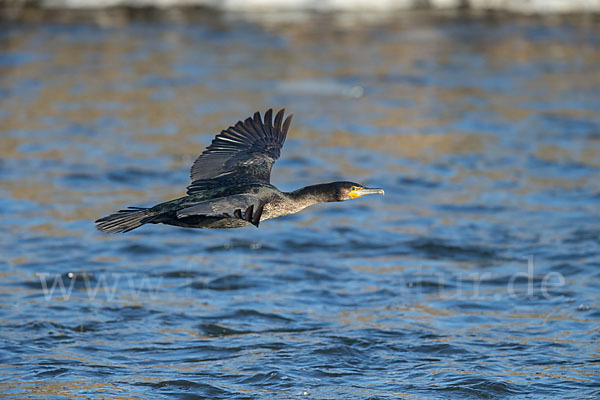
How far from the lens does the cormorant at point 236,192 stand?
6.25 m

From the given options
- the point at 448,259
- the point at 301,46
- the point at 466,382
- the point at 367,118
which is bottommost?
the point at 466,382

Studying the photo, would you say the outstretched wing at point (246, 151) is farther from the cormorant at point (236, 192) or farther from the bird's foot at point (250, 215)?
the bird's foot at point (250, 215)

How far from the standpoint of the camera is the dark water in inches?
287

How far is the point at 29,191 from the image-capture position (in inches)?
461

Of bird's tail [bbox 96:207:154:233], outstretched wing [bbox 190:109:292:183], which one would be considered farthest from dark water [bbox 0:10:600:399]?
outstretched wing [bbox 190:109:292:183]

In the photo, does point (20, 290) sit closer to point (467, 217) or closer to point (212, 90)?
point (467, 217)

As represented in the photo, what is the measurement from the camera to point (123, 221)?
21.4 feet

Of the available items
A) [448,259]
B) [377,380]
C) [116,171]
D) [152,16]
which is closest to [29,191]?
[116,171]

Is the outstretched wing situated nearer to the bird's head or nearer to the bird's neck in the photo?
the bird's neck

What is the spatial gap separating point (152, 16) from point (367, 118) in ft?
29.9

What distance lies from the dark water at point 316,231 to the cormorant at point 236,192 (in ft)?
3.89

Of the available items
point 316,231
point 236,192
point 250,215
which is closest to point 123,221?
point 236,192

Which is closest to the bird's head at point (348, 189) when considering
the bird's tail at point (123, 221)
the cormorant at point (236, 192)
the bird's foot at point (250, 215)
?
the cormorant at point (236, 192)

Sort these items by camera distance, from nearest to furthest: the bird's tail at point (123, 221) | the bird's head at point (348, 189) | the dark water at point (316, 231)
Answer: the bird's tail at point (123, 221), the bird's head at point (348, 189), the dark water at point (316, 231)
